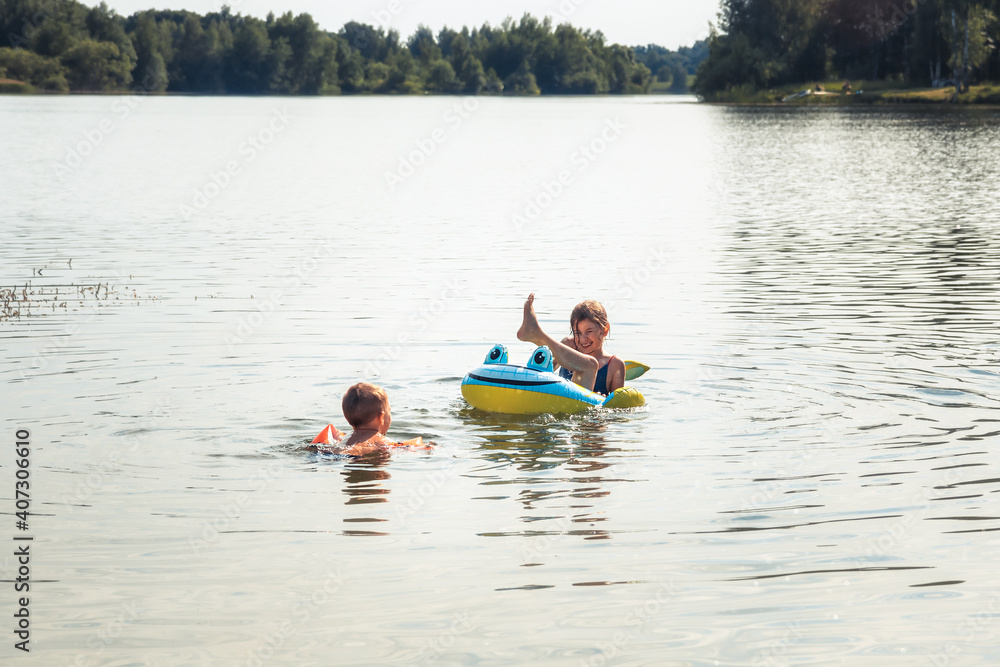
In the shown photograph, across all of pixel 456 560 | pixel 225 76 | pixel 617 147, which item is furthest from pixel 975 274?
pixel 225 76

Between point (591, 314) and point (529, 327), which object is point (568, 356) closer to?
point (591, 314)

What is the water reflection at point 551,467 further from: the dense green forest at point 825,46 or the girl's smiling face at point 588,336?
the dense green forest at point 825,46

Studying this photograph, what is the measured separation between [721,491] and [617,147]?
150 feet

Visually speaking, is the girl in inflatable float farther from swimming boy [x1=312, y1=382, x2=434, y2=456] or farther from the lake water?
swimming boy [x1=312, y1=382, x2=434, y2=456]

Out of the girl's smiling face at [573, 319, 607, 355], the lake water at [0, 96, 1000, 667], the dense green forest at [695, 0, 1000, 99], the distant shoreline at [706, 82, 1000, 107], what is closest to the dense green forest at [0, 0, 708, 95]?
the dense green forest at [695, 0, 1000, 99]

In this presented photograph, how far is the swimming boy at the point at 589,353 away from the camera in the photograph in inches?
377

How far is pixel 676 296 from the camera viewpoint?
1536 centimetres

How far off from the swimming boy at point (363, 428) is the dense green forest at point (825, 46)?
276 ft

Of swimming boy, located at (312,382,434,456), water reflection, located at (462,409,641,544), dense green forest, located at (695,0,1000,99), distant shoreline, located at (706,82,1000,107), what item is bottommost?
water reflection, located at (462,409,641,544)

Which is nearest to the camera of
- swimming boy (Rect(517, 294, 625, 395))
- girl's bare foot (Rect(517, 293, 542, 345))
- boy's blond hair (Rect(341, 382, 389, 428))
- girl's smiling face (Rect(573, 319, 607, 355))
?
boy's blond hair (Rect(341, 382, 389, 428))

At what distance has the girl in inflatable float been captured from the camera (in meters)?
9.15

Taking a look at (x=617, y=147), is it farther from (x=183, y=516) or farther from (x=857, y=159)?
(x=183, y=516)

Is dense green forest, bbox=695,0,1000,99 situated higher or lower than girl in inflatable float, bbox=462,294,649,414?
higher

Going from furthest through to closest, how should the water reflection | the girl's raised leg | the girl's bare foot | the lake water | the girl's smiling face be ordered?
the girl's smiling face
the girl's raised leg
the girl's bare foot
the water reflection
the lake water
